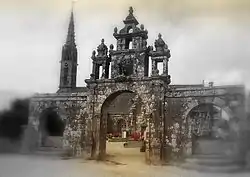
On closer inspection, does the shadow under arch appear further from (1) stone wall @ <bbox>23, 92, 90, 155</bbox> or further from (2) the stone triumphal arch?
(1) stone wall @ <bbox>23, 92, 90, 155</bbox>

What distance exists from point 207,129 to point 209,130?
0.08 metres

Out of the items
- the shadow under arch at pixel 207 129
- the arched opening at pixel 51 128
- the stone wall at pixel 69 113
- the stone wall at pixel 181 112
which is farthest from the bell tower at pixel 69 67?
the shadow under arch at pixel 207 129

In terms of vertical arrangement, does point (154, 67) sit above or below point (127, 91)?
above

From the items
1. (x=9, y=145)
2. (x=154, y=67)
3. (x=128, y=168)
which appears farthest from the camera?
(x=154, y=67)

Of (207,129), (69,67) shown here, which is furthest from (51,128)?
(207,129)

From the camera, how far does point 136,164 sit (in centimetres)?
469

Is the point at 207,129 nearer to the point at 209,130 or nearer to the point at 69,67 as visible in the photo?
the point at 209,130

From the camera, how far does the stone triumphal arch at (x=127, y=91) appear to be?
497cm

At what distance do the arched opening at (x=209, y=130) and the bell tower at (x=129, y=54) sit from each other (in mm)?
1097

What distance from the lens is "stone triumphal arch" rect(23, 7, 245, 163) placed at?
497 centimetres

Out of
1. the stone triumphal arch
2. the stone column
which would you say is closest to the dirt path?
the stone triumphal arch

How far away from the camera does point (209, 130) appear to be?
4113mm

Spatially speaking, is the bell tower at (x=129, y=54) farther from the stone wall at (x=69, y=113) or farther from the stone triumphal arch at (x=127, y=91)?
the stone wall at (x=69, y=113)

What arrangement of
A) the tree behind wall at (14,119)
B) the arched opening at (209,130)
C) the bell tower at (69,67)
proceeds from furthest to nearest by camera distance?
the bell tower at (69,67) → the tree behind wall at (14,119) → the arched opening at (209,130)
